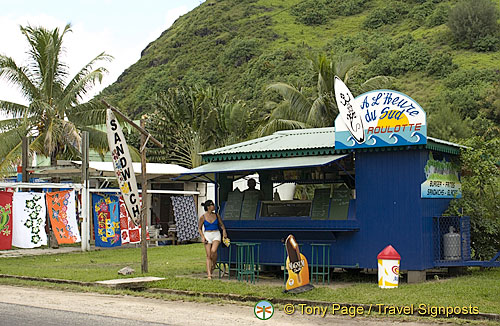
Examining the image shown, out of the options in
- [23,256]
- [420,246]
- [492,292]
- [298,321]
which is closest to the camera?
[298,321]

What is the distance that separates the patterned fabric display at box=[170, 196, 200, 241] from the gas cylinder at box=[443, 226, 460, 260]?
1466 centimetres

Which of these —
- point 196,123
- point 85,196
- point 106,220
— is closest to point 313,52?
point 196,123

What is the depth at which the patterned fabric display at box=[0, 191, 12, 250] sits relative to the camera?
19.7 metres

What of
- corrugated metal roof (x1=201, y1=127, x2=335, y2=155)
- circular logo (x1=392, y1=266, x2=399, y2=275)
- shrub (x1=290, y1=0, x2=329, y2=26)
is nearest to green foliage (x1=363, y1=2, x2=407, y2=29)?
shrub (x1=290, y1=0, x2=329, y2=26)

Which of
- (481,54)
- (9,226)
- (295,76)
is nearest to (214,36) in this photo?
(295,76)

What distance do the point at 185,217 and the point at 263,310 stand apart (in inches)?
665

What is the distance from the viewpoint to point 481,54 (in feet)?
228

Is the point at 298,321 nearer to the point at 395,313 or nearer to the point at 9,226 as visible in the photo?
the point at 395,313

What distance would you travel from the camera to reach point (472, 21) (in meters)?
72.0

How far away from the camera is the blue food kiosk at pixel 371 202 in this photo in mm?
13336

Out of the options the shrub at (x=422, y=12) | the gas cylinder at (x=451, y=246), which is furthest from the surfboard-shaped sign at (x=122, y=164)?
the shrub at (x=422, y=12)

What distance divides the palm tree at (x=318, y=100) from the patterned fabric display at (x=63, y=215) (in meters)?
10.5

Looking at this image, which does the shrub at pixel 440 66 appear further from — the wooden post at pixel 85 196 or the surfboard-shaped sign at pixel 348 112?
the surfboard-shaped sign at pixel 348 112

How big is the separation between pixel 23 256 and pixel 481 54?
58.7m
